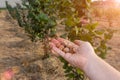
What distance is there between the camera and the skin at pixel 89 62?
2311 millimetres

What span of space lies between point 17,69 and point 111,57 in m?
2.91

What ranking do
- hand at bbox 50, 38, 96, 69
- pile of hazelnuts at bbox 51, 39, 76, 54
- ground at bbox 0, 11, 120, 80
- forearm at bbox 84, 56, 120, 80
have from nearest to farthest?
forearm at bbox 84, 56, 120, 80, hand at bbox 50, 38, 96, 69, pile of hazelnuts at bbox 51, 39, 76, 54, ground at bbox 0, 11, 120, 80

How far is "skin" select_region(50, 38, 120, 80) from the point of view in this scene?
7.58 ft

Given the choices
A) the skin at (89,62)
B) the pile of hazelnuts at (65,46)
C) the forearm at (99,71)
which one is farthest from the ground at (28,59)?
the forearm at (99,71)

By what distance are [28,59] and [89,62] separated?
4890 mm

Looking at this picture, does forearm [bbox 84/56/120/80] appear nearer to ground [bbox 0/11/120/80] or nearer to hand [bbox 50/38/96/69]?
hand [bbox 50/38/96/69]

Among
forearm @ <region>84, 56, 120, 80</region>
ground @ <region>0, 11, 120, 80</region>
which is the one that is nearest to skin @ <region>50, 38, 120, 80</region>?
forearm @ <region>84, 56, 120, 80</region>

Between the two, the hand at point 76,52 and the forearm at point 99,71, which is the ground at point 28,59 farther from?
the forearm at point 99,71

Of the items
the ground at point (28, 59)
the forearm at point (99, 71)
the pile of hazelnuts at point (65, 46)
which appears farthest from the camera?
the ground at point (28, 59)

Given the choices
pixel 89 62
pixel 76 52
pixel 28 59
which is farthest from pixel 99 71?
pixel 28 59

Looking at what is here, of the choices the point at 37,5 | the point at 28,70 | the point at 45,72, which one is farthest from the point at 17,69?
the point at 37,5

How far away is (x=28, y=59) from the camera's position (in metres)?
7.29

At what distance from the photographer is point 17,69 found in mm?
6613

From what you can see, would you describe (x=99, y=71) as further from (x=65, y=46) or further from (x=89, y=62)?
(x=65, y=46)
